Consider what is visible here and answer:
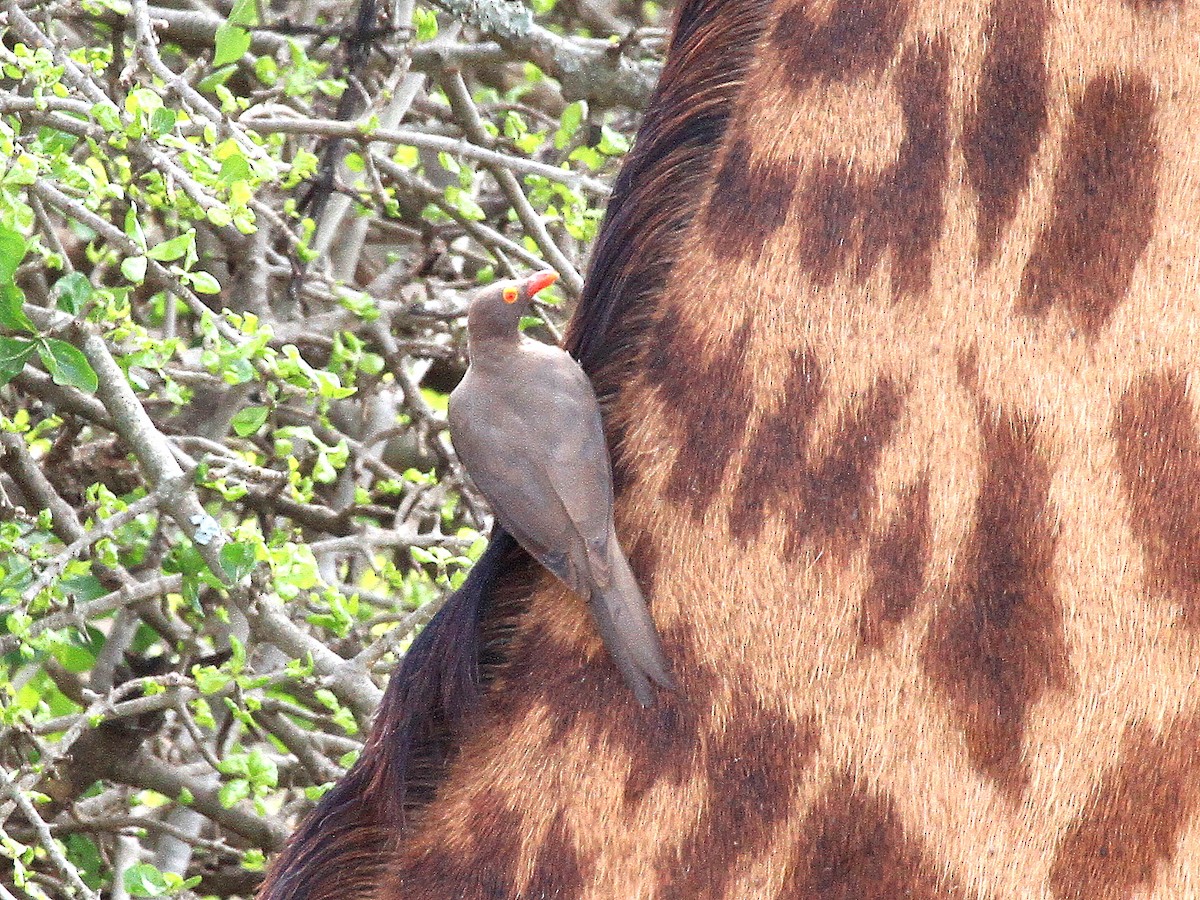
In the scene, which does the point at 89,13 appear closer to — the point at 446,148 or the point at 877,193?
the point at 446,148

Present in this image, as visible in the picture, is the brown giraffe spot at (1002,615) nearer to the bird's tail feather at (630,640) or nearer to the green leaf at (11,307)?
the bird's tail feather at (630,640)

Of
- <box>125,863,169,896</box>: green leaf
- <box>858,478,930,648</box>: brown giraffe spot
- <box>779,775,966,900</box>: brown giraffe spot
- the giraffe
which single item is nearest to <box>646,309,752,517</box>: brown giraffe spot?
the giraffe

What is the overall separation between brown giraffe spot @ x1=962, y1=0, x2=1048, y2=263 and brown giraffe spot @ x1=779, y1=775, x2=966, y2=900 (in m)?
0.46

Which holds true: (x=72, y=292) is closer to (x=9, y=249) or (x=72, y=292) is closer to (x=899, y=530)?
(x=9, y=249)

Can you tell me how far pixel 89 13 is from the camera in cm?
233

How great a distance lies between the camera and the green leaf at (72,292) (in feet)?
5.98

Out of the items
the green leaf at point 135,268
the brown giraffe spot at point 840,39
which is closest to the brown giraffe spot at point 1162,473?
the brown giraffe spot at point 840,39

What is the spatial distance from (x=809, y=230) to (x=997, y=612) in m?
0.35

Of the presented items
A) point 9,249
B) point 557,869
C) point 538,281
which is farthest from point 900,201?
point 9,249

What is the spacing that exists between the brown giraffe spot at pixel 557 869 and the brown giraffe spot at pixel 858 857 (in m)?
0.17

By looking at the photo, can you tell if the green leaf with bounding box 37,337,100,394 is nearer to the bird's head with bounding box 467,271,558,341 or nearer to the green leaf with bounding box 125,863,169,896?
the bird's head with bounding box 467,271,558,341

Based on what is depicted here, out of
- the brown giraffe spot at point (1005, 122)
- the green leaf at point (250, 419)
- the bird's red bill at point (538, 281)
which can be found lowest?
the green leaf at point (250, 419)

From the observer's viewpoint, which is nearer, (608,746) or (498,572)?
(608,746)

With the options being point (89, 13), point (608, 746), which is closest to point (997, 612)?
point (608, 746)
